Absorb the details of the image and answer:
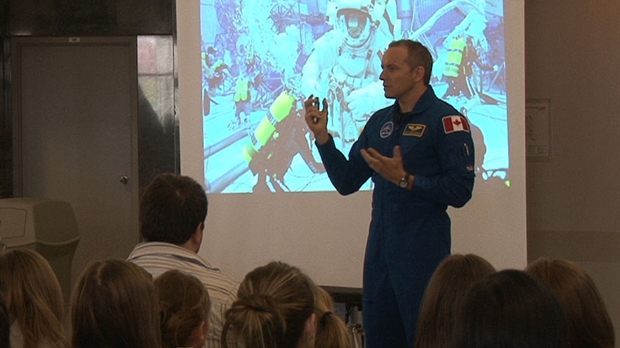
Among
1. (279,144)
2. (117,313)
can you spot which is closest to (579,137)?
(279,144)

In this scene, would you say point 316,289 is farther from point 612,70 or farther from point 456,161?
point 612,70

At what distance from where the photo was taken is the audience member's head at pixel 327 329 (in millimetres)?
1942

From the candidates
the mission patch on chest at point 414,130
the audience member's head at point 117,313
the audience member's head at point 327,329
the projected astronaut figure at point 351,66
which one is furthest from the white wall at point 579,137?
the audience member's head at point 117,313

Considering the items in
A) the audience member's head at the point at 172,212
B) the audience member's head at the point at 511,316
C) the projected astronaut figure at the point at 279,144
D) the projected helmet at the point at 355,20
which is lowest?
the audience member's head at the point at 511,316

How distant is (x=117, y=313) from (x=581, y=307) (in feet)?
3.10

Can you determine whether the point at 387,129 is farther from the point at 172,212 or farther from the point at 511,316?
the point at 511,316

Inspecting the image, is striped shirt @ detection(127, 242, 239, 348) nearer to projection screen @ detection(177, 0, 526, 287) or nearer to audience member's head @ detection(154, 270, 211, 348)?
audience member's head @ detection(154, 270, 211, 348)

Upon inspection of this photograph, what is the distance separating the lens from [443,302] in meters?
1.91

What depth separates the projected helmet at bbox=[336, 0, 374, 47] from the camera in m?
4.57

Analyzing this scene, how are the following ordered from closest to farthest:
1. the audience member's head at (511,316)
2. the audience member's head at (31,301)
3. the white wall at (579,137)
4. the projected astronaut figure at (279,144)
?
1. the audience member's head at (511,316)
2. the audience member's head at (31,301)
3. the projected astronaut figure at (279,144)
4. the white wall at (579,137)

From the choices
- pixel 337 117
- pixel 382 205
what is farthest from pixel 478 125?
pixel 382 205

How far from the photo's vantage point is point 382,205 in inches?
122

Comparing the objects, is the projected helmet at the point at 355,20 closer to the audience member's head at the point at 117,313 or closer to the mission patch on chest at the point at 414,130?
the mission patch on chest at the point at 414,130

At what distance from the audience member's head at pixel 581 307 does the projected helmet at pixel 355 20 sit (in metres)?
2.80
